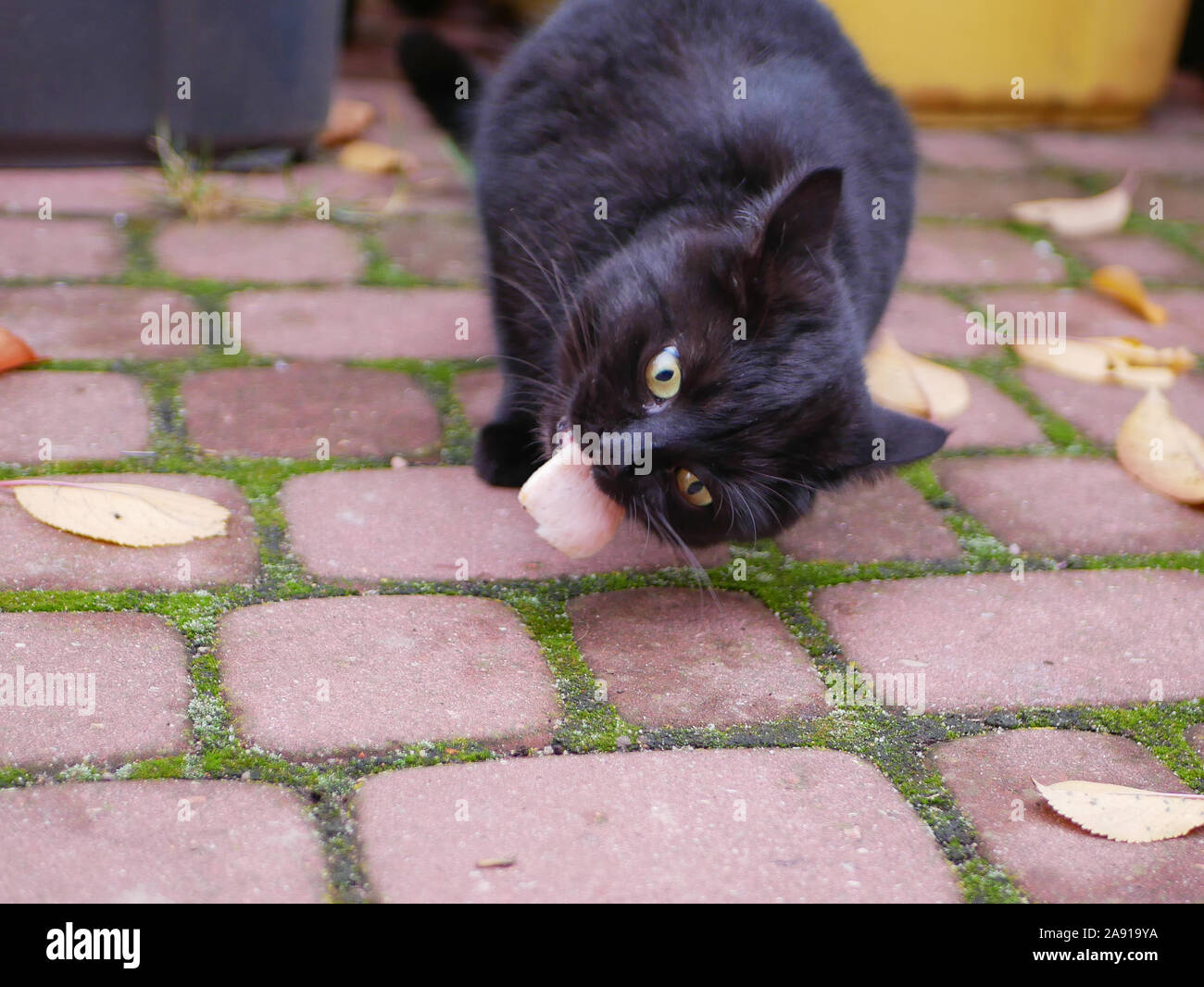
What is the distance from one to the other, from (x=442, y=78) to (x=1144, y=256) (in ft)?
5.69

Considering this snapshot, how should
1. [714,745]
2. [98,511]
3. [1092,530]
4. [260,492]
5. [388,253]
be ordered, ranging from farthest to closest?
[388,253]
[1092,530]
[260,492]
[98,511]
[714,745]

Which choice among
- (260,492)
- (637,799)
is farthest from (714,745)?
(260,492)

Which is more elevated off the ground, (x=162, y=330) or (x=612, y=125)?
(x=612, y=125)

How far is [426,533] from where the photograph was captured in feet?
5.78

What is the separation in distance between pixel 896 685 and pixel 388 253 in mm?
1634

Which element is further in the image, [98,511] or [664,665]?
[98,511]

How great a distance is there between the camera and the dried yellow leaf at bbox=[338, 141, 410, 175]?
3197 mm

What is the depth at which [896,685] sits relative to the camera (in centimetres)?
154

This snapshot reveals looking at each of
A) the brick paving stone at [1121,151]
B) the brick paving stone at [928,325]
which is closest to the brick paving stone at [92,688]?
the brick paving stone at [928,325]

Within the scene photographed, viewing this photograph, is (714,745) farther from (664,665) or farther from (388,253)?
(388,253)

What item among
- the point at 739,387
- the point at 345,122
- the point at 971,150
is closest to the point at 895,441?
the point at 739,387

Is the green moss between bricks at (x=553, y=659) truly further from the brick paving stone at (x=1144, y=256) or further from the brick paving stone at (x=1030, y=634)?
the brick paving stone at (x=1144, y=256)

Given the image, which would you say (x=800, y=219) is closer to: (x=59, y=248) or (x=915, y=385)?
(x=915, y=385)

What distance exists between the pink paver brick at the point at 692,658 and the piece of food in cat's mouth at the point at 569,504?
9cm
